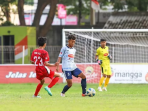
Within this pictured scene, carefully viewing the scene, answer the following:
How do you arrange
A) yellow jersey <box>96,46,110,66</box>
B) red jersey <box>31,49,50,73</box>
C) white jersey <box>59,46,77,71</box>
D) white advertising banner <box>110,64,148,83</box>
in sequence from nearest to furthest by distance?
red jersey <box>31,49,50,73</box>, white jersey <box>59,46,77,71</box>, yellow jersey <box>96,46,110,66</box>, white advertising banner <box>110,64,148,83</box>

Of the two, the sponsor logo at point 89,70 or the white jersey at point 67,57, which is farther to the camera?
the sponsor logo at point 89,70

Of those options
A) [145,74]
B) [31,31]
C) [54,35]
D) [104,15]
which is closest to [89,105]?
[145,74]

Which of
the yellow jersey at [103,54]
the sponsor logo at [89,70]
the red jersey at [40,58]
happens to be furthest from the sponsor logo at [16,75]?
the red jersey at [40,58]

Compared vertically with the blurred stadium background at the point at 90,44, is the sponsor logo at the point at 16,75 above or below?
below

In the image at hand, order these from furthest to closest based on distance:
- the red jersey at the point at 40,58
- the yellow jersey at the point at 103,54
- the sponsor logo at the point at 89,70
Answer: the sponsor logo at the point at 89,70 < the yellow jersey at the point at 103,54 < the red jersey at the point at 40,58

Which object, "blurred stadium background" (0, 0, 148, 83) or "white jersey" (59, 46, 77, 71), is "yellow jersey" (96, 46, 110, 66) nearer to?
"blurred stadium background" (0, 0, 148, 83)

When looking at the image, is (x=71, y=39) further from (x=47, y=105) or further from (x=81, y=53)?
(x=81, y=53)

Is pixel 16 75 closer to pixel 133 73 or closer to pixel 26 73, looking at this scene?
pixel 26 73

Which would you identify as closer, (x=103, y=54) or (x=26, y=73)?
(x=103, y=54)

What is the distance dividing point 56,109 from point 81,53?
13.0 metres

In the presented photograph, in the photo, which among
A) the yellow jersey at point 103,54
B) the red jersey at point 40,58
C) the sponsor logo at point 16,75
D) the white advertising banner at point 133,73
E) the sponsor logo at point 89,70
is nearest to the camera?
the red jersey at point 40,58

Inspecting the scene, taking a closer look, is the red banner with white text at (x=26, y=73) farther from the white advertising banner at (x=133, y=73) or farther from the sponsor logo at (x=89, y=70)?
the white advertising banner at (x=133, y=73)

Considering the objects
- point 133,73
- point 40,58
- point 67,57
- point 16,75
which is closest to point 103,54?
point 67,57

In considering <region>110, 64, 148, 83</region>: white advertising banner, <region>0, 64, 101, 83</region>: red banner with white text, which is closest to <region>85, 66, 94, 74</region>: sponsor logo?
<region>0, 64, 101, 83</region>: red banner with white text
